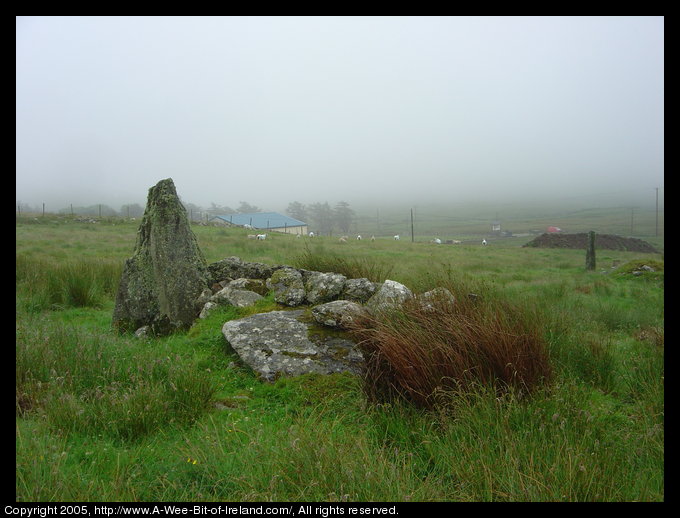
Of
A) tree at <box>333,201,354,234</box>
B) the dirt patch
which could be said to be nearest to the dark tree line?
tree at <box>333,201,354,234</box>

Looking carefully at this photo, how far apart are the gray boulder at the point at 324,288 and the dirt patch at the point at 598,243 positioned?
39.0 metres

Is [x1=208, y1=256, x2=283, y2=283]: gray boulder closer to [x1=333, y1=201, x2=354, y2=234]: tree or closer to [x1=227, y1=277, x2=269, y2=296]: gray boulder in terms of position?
[x1=227, y1=277, x2=269, y2=296]: gray boulder

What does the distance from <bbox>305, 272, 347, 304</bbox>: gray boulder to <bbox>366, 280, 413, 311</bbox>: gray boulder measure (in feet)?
3.27

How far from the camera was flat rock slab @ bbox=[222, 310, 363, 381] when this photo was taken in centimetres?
517

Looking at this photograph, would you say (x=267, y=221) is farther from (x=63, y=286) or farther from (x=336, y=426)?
(x=336, y=426)

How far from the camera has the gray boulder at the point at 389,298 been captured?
5414mm

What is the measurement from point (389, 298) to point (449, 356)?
5.24 feet

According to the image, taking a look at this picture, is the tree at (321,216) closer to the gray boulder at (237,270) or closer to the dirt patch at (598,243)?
the dirt patch at (598,243)

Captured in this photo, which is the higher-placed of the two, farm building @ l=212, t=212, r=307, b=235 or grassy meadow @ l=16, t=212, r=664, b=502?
farm building @ l=212, t=212, r=307, b=235

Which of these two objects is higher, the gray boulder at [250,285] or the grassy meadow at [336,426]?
the gray boulder at [250,285]

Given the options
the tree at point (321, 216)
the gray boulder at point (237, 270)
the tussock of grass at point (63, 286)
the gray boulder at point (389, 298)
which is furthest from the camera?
the tree at point (321, 216)

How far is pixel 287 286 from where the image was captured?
7.76 meters

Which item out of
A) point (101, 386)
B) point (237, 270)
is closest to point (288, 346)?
point (101, 386)

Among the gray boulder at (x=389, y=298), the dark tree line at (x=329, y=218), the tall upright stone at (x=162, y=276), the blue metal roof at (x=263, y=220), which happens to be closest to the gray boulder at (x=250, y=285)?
the tall upright stone at (x=162, y=276)
